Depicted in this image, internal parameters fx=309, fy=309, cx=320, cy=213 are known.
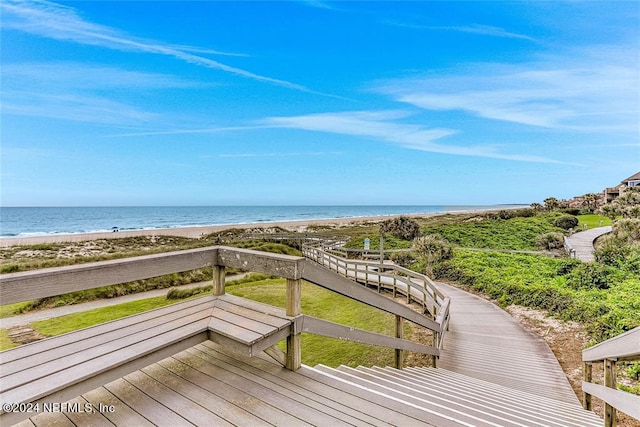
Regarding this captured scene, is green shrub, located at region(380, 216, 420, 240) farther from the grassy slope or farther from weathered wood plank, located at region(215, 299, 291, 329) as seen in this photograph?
weathered wood plank, located at region(215, 299, 291, 329)

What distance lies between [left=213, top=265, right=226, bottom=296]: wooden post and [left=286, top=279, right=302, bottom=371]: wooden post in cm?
75

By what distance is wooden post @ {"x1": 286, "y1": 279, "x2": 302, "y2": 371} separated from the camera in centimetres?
215

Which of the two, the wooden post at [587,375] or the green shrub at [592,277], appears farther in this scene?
the green shrub at [592,277]

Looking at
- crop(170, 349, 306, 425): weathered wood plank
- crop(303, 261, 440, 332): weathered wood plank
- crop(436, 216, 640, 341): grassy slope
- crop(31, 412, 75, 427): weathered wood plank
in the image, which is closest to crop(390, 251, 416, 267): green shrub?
crop(436, 216, 640, 341): grassy slope

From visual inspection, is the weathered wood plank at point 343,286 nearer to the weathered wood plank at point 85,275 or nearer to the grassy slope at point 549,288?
the weathered wood plank at point 85,275

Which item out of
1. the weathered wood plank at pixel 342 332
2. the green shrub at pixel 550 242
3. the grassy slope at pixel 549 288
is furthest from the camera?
the green shrub at pixel 550 242

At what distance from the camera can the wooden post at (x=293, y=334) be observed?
7.07 ft

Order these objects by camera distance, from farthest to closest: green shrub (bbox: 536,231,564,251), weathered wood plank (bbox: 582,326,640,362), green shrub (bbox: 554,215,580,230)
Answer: green shrub (bbox: 554,215,580,230) → green shrub (bbox: 536,231,564,251) → weathered wood plank (bbox: 582,326,640,362)

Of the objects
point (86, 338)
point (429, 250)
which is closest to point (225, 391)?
point (86, 338)

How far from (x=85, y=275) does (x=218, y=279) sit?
103 cm

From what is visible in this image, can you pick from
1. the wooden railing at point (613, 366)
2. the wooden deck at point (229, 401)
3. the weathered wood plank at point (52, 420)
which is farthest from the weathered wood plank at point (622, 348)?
the weathered wood plank at point (52, 420)

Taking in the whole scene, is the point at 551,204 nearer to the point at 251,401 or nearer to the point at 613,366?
the point at 613,366

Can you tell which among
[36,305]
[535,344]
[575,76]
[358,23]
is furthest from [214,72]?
[535,344]

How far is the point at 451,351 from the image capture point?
5965 mm
